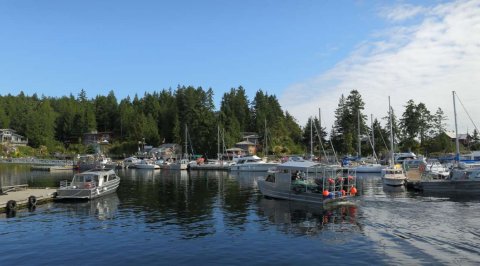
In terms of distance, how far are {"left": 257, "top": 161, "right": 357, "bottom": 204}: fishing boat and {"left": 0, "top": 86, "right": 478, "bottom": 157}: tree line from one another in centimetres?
7317

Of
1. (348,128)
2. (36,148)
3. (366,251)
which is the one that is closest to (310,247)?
(366,251)

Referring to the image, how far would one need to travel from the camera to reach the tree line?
13850 centimetres

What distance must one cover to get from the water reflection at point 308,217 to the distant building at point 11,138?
533 ft

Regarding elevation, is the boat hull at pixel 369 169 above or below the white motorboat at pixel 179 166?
below

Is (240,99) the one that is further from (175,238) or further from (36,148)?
(175,238)

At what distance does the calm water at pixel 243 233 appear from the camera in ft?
72.0

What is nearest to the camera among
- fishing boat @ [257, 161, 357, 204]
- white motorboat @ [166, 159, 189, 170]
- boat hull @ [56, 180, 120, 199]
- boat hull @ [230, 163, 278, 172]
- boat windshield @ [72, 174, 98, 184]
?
fishing boat @ [257, 161, 357, 204]

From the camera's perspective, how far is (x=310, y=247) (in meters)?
24.2

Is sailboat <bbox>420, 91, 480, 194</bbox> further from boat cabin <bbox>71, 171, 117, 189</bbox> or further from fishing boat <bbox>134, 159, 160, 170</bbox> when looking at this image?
fishing boat <bbox>134, 159, 160, 170</bbox>

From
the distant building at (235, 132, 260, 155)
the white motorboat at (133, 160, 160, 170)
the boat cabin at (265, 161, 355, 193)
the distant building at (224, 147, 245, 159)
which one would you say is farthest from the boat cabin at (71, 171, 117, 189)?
the distant building at (235, 132, 260, 155)

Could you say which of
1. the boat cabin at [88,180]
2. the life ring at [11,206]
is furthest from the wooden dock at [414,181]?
the life ring at [11,206]

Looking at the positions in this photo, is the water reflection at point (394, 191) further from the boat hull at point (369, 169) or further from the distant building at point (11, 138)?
the distant building at point (11, 138)

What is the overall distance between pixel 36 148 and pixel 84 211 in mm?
158590

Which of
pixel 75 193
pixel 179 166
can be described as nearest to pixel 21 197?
pixel 75 193
